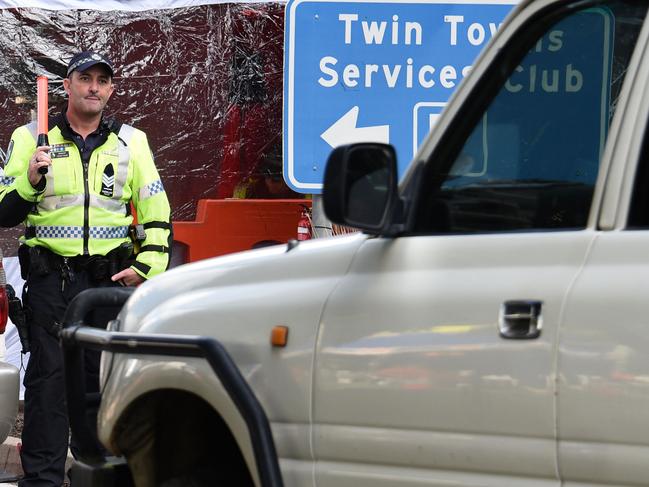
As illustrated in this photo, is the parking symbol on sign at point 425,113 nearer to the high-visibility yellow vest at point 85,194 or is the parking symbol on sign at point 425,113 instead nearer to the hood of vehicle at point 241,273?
the high-visibility yellow vest at point 85,194

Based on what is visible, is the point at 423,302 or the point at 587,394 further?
the point at 423,302

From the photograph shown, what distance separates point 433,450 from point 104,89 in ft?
14.6

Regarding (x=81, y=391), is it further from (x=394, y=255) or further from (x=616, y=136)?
(x=616, y=136)

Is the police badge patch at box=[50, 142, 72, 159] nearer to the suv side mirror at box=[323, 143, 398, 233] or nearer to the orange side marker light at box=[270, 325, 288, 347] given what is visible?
the orange side marker light at box=[270, 325, 288, 347]

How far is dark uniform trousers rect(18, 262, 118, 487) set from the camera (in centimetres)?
728

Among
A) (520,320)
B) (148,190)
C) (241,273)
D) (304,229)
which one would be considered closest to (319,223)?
(148,190)

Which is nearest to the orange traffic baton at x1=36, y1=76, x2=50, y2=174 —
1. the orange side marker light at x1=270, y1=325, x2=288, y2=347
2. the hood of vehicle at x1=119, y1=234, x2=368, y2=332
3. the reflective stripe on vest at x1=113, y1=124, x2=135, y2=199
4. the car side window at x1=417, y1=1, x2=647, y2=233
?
the reflective stripe on vest at x1=113, y1=124, x2=135, y2=199

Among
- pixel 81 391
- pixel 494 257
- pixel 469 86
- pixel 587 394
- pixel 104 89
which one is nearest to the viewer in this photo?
pixel 587 394

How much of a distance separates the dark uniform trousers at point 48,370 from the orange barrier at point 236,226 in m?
2.87

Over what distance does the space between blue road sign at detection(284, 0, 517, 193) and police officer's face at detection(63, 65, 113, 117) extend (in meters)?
0.98

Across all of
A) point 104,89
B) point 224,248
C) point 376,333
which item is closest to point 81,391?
point 376,333

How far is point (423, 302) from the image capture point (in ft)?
11.6

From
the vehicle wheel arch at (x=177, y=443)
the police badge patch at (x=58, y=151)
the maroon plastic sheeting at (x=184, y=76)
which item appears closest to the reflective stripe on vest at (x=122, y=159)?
the police badge patch at (x=58, y=151)

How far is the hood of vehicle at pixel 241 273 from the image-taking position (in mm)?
3902
